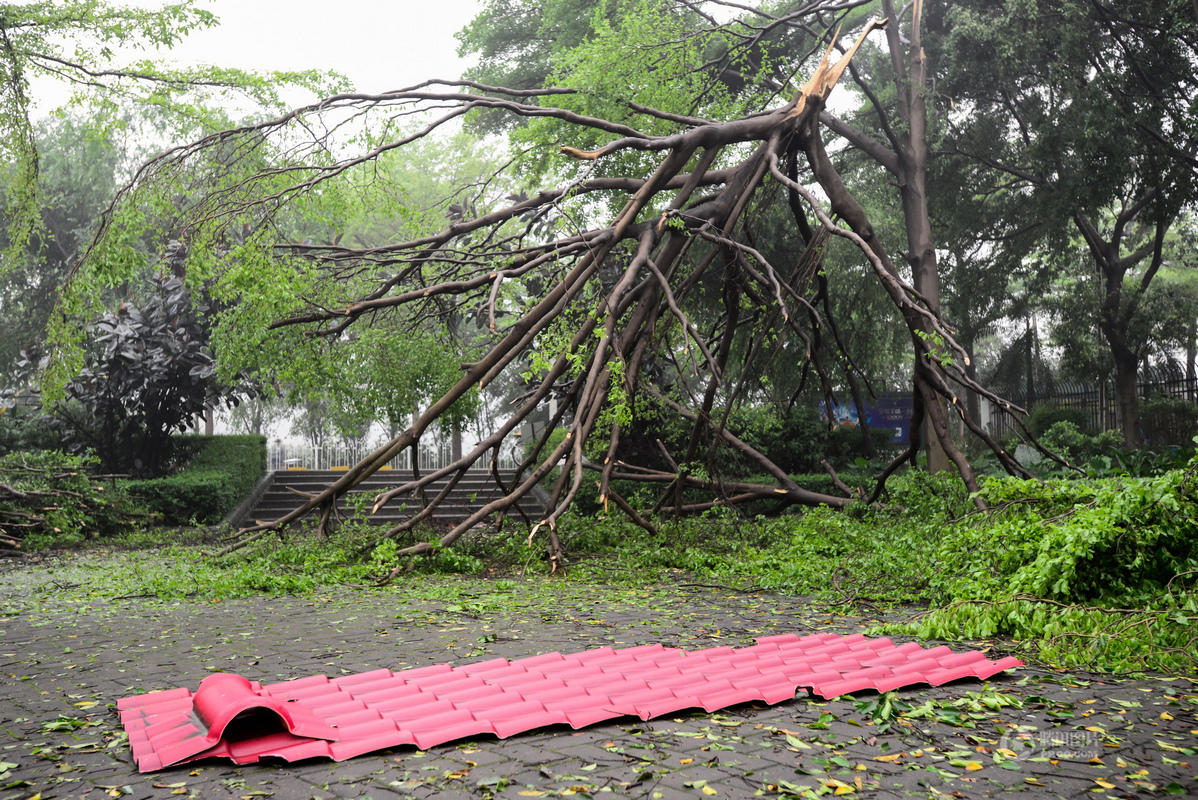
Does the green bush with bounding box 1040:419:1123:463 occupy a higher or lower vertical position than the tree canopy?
lower

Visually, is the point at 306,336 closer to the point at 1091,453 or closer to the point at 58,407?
the point at 58,407

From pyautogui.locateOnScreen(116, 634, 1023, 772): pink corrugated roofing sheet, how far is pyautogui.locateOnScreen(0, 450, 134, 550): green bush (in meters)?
9.65

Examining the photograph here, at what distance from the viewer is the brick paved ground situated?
2.92m

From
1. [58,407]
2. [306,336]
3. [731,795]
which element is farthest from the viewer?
[58,407]

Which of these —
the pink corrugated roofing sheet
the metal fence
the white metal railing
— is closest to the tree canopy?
the metal fence

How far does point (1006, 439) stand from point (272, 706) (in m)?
20.7

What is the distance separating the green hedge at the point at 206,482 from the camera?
1529 centimetres

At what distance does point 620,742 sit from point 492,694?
2.67 feet

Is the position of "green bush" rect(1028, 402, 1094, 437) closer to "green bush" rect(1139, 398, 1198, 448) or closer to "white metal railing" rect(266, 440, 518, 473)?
"green bush" rect(1139, 398, 1198, 448)

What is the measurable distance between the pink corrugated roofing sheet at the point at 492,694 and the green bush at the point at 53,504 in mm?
9650

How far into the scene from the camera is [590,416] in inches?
355

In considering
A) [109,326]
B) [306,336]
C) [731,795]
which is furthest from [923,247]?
[109,326]

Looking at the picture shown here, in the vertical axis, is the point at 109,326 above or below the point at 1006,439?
above

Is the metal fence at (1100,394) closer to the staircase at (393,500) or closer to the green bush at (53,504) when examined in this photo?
the staircase at (393,500)
